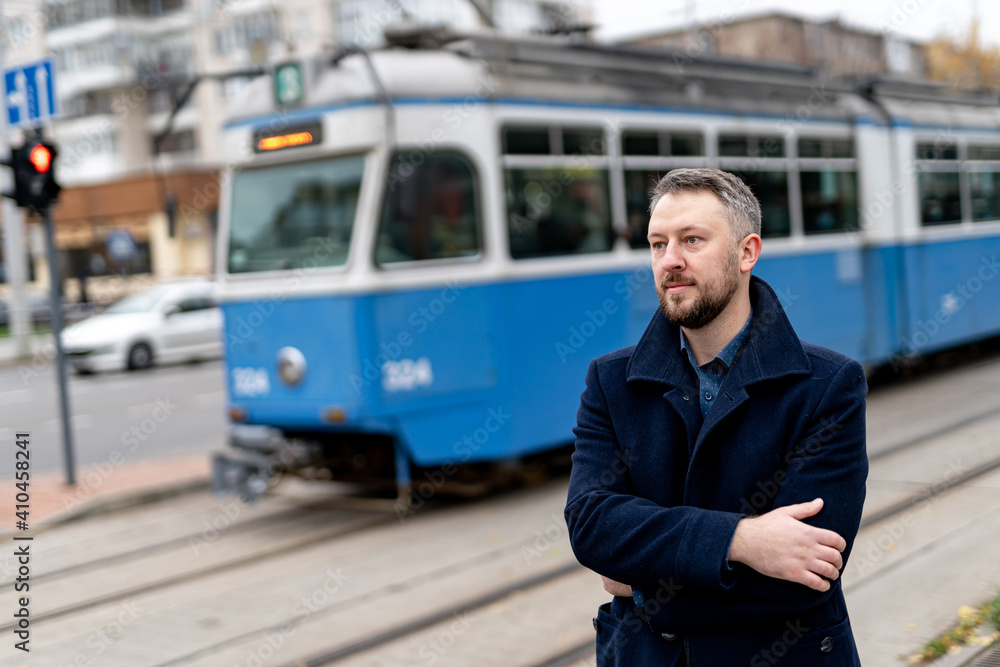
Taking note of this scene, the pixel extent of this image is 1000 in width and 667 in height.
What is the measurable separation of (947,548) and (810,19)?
127ft

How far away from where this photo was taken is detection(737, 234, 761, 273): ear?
2.17 m

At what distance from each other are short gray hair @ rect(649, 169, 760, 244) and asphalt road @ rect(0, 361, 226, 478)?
32.3 ft

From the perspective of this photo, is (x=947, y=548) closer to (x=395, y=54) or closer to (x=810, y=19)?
(x=395, y=54)

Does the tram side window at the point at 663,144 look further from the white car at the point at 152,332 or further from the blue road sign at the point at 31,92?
the white car at the point at 152,332

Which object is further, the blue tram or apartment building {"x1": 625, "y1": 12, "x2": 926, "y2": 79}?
apartment building {"x1": 625, "y1": 12, "x2": 926, "y2": 79}

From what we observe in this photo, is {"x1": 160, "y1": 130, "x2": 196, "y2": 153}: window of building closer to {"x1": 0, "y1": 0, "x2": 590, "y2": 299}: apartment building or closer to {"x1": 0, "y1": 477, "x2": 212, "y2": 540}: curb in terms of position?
{"x1": 0, "y1": 0, "x2": 590, "y2": 299}: apartment building

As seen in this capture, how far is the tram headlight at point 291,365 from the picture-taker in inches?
301

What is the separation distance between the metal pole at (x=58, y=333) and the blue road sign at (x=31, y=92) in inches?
43.1

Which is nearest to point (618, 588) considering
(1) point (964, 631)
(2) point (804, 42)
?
(1) point (964, 631)

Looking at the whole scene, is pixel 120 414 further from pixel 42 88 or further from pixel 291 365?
pixel 291 365

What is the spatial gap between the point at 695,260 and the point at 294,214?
6005mm

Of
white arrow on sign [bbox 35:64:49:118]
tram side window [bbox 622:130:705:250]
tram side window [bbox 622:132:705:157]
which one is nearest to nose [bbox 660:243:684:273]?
tram side window [bbox 622:130:705:250]

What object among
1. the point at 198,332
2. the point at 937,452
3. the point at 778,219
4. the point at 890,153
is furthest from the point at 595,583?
the point at 198,332

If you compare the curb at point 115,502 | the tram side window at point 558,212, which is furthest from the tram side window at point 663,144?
the curb at point 115,502
